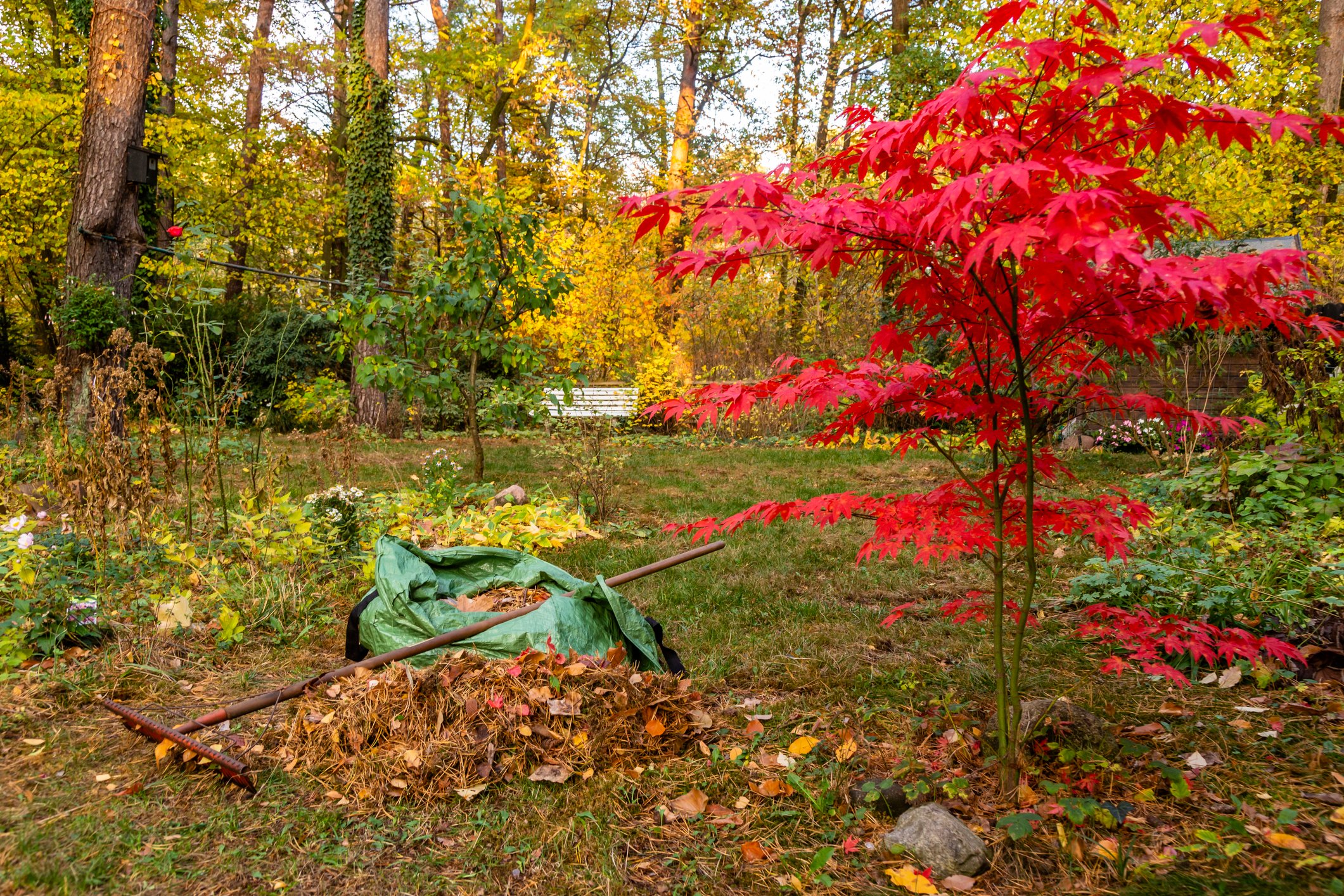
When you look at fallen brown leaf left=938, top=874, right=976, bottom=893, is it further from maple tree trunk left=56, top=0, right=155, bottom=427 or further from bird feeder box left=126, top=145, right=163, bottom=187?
bird feeder box left=126, top=145, right=163, bottom=187

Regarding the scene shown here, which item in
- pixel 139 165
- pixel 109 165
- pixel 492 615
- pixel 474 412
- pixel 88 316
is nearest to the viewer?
pixel 492 615

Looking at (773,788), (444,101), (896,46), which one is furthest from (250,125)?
(773,788)

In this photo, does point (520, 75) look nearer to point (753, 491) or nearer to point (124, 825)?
point (753, 491)

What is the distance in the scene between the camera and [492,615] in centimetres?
295

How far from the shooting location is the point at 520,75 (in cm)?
1453

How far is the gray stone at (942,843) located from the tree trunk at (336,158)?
14528mm

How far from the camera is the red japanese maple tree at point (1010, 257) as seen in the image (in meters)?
1.65

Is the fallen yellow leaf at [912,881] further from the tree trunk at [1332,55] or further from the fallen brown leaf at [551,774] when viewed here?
the tree trunk at [1332,55]

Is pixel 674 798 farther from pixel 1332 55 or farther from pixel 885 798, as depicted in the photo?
pixel 1332 55

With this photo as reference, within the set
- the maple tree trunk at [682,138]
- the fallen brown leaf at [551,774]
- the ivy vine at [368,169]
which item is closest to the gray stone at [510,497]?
the fallen brown leaf at [551,774]

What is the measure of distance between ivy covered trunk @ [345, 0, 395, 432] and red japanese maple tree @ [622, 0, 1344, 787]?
326 inches

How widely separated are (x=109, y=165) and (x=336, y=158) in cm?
1125

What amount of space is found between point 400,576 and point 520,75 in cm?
1390

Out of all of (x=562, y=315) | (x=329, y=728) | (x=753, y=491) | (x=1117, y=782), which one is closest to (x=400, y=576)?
(x=329, y=728)
